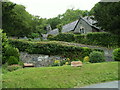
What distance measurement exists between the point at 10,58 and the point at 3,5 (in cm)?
960

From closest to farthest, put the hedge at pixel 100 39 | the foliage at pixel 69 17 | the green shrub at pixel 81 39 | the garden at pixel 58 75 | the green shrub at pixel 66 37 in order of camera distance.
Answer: the garden at pixel 58 75
the hedge at pixel 100 39
the green shrub at pixel 81 39
the green shrub at pixel 66 37
the foliage at pixel 69 17

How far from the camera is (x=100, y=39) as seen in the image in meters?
21.8

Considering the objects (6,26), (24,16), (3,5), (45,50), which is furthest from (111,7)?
(24,16)

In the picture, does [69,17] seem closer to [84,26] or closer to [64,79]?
[84,26]

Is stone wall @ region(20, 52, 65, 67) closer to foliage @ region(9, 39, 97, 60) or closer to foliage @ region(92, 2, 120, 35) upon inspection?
foliage @ region(9, 39, 97, 60)

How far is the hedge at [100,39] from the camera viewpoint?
20.3 m

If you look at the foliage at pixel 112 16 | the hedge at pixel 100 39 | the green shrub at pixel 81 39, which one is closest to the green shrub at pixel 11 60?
the foliage at pixel 112 16

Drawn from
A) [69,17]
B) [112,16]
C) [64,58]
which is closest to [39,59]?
[64,58]

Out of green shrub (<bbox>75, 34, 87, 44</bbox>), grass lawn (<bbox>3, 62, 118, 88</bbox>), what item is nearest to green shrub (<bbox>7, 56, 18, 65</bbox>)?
grass lawn (<bbox>3, 62, 118, 88</bbox>)

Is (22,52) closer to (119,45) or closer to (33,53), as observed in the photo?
(33,53)

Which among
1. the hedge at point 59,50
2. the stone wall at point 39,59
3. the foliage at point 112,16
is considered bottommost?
the stone wall at point 39,59

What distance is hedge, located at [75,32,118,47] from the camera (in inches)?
798

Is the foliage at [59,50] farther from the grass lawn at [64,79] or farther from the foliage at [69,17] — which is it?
the foliage at [69,17]

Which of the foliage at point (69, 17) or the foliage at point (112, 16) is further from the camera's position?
the foliage at point (69, 17)
